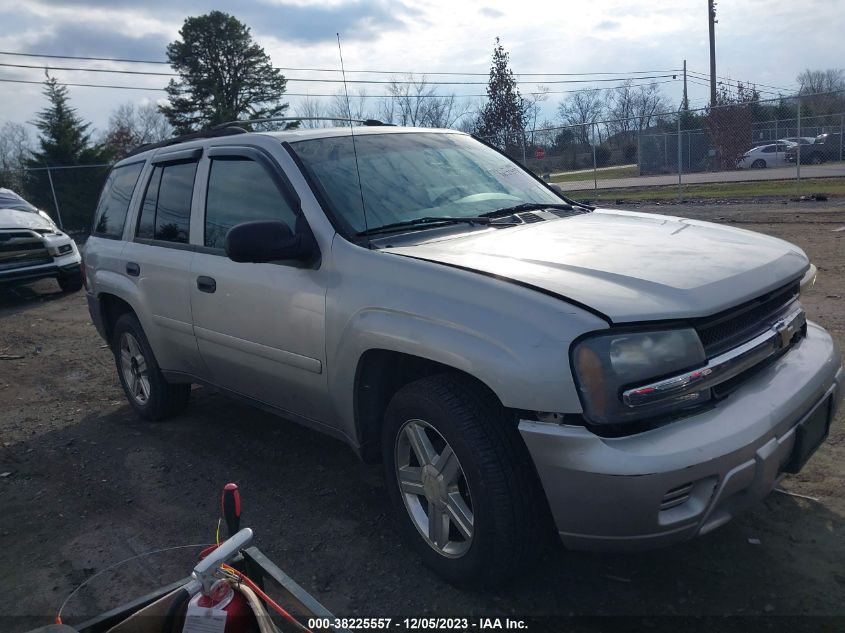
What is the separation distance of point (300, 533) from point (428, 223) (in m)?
1.59

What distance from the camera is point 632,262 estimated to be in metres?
2.89

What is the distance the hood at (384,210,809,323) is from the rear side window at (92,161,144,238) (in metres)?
2.77

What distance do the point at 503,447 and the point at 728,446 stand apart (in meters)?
0.74

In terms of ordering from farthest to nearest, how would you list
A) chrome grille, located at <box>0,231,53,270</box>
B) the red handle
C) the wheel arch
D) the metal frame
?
chrome grille, located at <box>0,231,53,270</box> < the wheel arch < the red handle < the metal frame

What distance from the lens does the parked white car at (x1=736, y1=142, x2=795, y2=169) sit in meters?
24.4

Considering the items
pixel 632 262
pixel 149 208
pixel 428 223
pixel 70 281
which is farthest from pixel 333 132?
pixel 70 281

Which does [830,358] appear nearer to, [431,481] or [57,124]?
[431,481]

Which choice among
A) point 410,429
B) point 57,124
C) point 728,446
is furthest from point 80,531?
point 57,124

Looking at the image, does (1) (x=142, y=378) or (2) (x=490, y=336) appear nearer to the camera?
(2) (x=490, y=336)

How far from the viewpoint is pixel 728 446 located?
2.41 m

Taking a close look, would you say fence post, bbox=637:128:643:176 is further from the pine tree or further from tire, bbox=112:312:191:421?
tire, bbox=112:312:191:421

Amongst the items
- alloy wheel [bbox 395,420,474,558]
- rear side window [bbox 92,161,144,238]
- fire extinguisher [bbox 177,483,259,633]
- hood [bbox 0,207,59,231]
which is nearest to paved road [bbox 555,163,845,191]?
hood [bbox 0,207,59,231]

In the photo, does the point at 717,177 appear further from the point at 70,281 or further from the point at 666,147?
the point at 70,281

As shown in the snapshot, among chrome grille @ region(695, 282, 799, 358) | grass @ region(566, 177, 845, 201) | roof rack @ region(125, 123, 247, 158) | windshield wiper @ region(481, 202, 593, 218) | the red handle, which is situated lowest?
grass @ region(566, 177, 845, 201)
